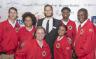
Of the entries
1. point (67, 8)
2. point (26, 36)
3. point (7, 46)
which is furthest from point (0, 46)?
point (67, 8)

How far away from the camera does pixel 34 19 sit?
237cm

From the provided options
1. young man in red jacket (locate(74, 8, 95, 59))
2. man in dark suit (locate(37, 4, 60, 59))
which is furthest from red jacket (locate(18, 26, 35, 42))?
young man in red jacket (locate(74, 8, 95, 59))

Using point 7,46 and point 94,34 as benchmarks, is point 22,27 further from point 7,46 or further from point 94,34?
point 94,34

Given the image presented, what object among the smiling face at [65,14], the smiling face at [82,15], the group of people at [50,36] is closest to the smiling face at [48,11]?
the group of people at [50,36]

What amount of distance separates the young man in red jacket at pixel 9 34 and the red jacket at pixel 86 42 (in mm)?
526

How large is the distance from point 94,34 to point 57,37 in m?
0.31

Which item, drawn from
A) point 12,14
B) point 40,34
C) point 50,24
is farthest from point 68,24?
point 12,14

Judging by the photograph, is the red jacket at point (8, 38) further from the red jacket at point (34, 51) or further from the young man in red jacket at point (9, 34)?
the red jacket at point (34, 51)

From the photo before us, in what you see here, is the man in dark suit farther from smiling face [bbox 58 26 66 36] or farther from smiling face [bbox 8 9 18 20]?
smiling face [bbox 8 9 18 20]

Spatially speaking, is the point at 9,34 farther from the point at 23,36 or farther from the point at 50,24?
the point at 50,24

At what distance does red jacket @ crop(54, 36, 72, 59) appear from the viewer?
7.66 feet

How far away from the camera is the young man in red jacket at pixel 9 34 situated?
2.35 m

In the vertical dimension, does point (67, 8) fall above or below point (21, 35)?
above

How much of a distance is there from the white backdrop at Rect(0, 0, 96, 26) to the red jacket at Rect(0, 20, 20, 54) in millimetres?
107
